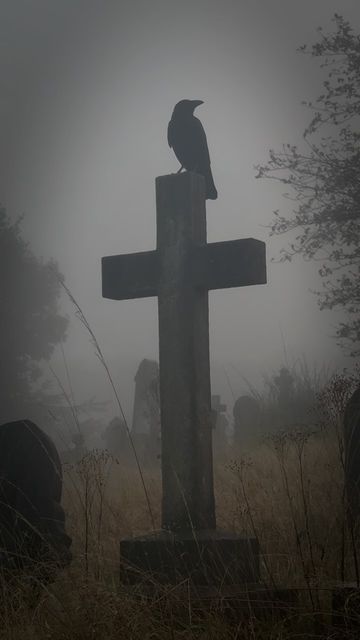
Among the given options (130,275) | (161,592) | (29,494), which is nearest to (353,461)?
(130,275)

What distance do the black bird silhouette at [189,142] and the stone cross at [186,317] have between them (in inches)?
26.4

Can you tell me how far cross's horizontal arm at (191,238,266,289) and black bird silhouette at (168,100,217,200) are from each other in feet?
3.34

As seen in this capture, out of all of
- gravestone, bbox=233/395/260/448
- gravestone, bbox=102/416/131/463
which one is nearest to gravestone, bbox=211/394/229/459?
gravestone, bbox=233/395/260/448

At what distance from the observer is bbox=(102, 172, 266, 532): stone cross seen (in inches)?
185

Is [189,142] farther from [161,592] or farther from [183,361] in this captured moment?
[161,592]

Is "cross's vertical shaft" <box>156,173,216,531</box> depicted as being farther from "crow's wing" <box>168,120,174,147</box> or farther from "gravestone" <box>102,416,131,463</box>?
"gravestone" <box>102,416,131,463</box>

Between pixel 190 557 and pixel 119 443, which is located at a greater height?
pixel 119 443

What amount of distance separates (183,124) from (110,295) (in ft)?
4.88

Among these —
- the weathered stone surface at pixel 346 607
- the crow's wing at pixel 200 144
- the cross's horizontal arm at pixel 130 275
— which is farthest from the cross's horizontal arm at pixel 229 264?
the weathered stone surface at pixel 346 607

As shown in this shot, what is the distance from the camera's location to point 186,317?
4871mm

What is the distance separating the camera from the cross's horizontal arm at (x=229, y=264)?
479 cm

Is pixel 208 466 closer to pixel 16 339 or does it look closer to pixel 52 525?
pixel 52 525

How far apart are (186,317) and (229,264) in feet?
1.45

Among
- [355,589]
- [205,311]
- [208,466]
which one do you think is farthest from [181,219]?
[355,589]
